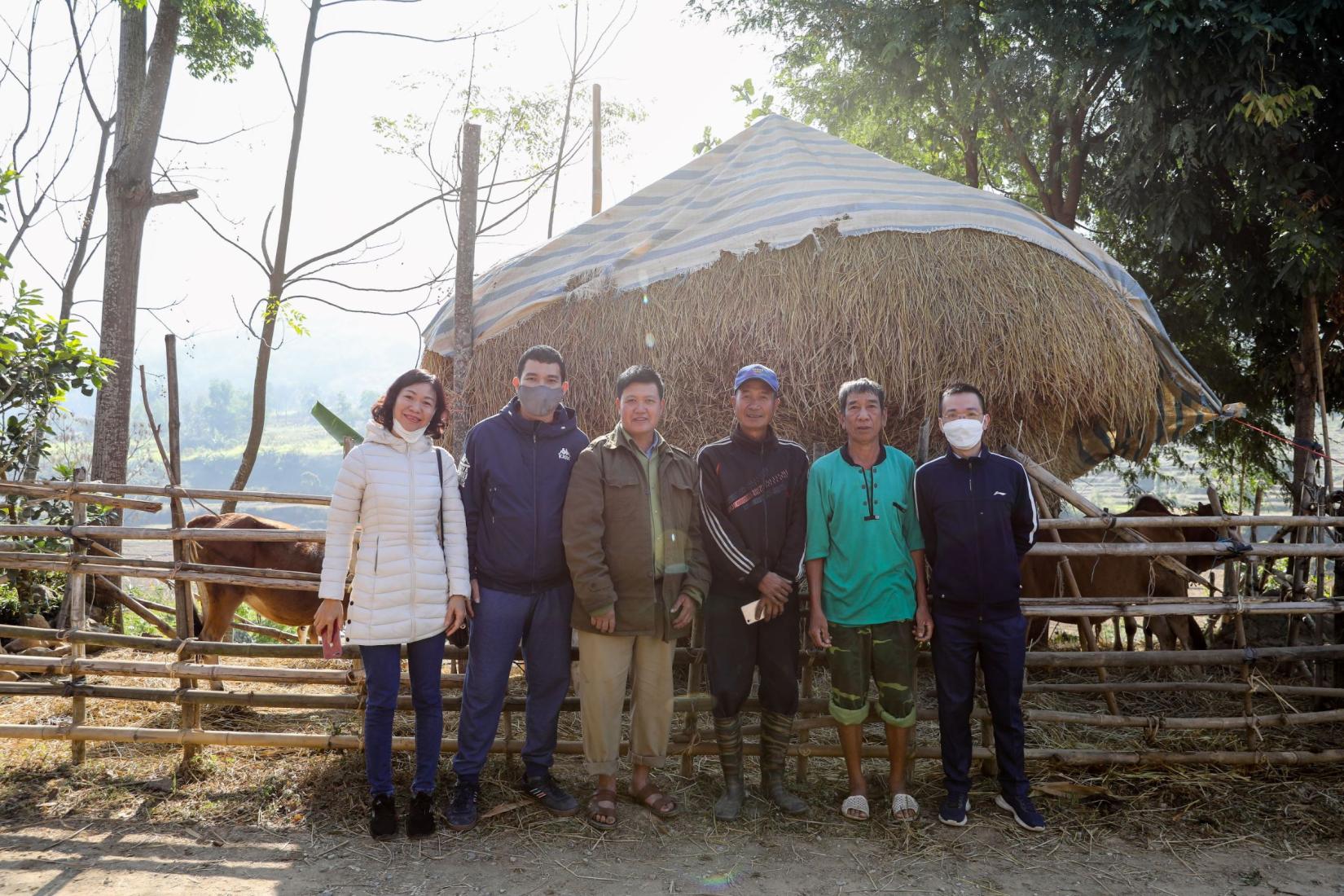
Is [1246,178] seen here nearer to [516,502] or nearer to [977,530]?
[977,530]

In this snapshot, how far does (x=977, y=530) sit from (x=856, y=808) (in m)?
1.23

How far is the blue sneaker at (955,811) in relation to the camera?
341cm

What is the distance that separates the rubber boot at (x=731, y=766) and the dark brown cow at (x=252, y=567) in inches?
108

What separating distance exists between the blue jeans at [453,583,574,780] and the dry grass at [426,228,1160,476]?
191 centimetres

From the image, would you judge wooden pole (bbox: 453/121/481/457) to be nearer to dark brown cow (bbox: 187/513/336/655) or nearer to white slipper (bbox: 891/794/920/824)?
dark brown cow (bbox: 187/513/336/655)

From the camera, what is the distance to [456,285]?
4875mm

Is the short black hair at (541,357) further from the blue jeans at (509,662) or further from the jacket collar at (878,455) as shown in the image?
the jacket collar at (878,455)

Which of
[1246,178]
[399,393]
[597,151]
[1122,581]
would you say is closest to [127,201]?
[597,151]

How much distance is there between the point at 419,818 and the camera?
3.26m

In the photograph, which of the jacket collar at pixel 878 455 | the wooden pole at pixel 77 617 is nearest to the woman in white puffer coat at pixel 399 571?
the jacket collar at pixel 878 455

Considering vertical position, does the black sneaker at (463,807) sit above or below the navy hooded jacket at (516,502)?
below

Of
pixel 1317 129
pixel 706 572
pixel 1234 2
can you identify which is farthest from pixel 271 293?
pixel 1317 129

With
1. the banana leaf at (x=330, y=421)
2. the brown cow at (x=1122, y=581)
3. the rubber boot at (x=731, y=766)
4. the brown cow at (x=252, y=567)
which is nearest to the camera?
the rubber boot at (x=731, y=766)

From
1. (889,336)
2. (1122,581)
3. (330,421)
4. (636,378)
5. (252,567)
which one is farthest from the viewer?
(330,421)
